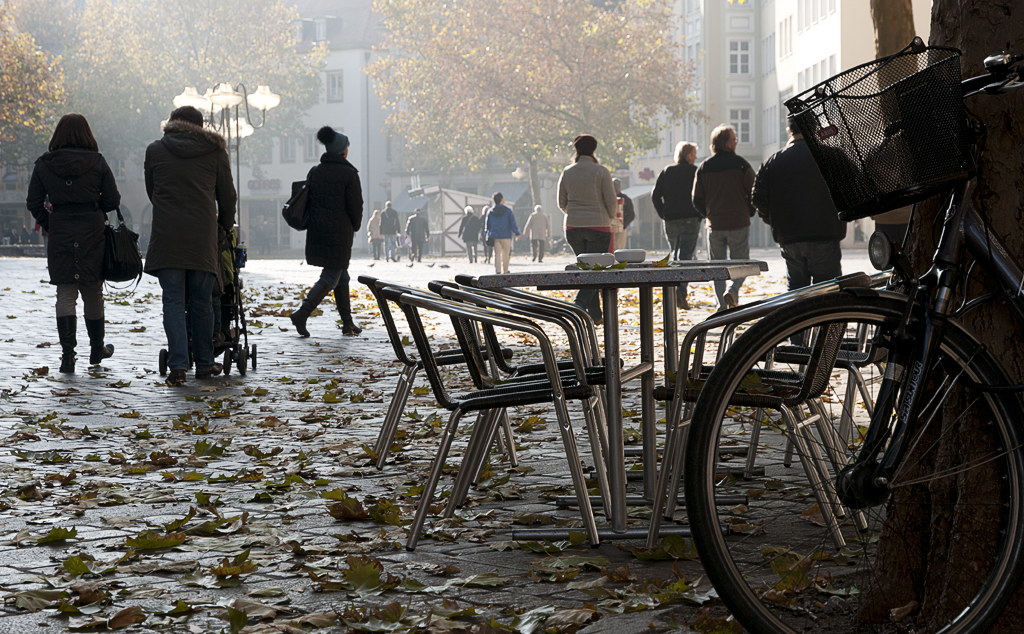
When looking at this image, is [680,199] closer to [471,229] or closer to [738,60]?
[471,229]

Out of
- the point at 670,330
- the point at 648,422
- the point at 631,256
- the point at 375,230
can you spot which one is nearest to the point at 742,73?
the point at 375,230

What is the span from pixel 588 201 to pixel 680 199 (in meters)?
2.47

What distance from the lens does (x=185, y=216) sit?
28.8ft

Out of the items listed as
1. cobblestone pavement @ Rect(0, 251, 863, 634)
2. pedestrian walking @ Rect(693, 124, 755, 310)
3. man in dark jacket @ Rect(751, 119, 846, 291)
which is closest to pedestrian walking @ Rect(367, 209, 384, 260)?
pedestrian walking @ Rect(693, 124, 755, 310)

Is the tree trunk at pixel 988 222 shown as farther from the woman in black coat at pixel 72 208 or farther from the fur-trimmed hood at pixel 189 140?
the woman in black coat at pixel 72 208

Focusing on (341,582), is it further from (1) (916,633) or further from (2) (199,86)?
(2) (199,86)

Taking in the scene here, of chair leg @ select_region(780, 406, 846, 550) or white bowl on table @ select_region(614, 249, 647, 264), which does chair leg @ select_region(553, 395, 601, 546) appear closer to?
chair leg @ select_region(780, 406, 846, 550)

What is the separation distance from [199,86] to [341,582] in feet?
193

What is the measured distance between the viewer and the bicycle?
2.71 meters

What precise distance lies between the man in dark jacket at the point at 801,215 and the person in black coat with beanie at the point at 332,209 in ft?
13.5

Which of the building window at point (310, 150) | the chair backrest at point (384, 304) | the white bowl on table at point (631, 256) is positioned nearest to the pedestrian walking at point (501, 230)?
the chair backrest at point (384, 304)

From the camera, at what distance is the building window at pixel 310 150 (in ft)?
226

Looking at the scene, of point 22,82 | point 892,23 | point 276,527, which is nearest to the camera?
point 276,527

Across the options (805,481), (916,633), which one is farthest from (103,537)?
(916,633)
